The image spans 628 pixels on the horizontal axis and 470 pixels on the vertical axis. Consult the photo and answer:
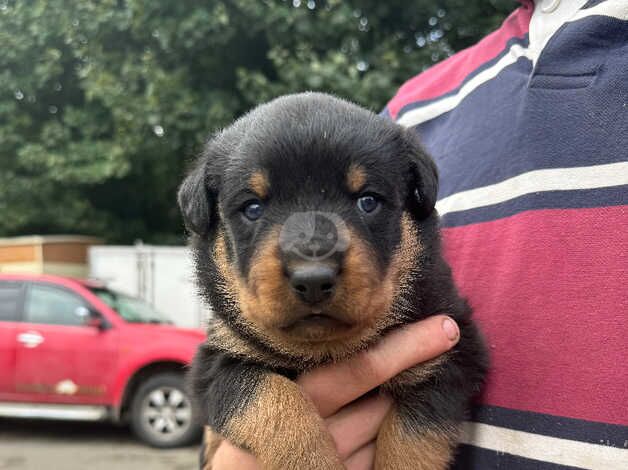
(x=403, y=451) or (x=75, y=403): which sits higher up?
(x=403, y=451)

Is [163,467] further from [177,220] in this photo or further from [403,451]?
[177,220]

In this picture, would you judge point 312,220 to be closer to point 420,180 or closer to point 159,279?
point 420,180

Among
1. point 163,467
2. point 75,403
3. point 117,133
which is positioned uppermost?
point 117,133

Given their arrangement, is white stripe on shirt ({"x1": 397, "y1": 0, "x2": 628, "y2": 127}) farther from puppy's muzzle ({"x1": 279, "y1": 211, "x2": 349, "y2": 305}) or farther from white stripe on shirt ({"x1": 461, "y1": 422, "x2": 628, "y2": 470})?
white stripe on shirt ({"x1": 461, "y1": 422, "x2": 628, "y2": 470})

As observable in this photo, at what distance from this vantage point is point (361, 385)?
1624 millimetres

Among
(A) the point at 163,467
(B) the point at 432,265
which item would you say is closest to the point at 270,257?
(B) the point at 432,265

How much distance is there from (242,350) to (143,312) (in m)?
6.57

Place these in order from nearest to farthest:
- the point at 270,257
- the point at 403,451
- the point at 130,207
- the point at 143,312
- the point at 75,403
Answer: the point at 270,257, the point at 403,451, the point at 75,403, the point at 143,312, the point at 130,207

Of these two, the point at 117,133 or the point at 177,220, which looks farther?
the point at 177,220

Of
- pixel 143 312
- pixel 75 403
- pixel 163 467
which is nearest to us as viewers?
pixel 163 467

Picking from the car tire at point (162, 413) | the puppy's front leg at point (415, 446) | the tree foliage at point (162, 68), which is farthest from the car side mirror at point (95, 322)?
the puppy's front leg at point (415, 446)

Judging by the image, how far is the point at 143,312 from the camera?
7965 millimetres

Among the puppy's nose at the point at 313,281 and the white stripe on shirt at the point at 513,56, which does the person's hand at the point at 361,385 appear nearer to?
the puppy's nose at the point at 313,281

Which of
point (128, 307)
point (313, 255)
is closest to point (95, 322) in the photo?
point (128, 307)
